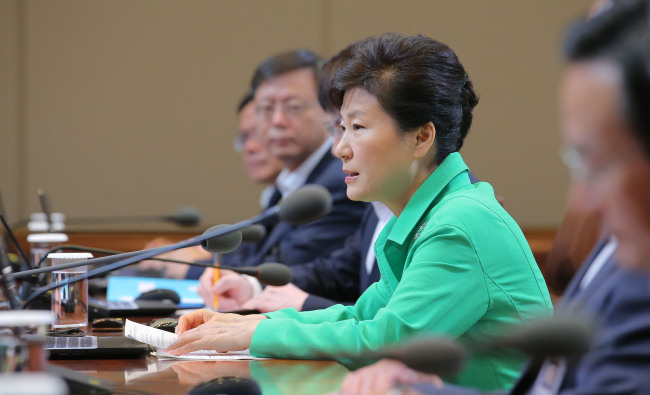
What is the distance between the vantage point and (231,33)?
208 inches

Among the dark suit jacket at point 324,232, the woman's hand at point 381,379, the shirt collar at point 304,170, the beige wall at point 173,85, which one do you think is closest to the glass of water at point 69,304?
the woman's hand at point 381,379

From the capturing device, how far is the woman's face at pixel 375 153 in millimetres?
1822

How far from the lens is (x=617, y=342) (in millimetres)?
928

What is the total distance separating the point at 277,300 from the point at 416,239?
0.82 m

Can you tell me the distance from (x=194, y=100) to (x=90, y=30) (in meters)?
0.80

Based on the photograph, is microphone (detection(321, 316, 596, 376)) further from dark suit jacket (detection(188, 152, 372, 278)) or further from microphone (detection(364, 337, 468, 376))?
dark suit jacket (detection(188, 152, 372, 278))

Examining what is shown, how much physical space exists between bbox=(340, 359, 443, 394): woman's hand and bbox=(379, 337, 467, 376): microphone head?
0.77 ft

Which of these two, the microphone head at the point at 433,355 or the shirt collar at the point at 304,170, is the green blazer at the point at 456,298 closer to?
the microphone head at the point at 433,355

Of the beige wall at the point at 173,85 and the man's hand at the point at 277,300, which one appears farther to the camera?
the beige wall at the point at 173,85

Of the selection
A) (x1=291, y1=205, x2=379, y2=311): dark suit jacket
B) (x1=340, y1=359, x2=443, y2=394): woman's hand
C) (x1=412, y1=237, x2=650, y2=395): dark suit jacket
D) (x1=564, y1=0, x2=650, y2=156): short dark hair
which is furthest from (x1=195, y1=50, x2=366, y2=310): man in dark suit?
(x1=564, y1=0, x2=650, y2=156): short dark hair

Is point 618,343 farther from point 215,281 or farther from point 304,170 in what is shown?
point 304,170

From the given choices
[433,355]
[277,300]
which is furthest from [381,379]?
[277,300]

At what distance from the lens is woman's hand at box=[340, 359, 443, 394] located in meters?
1.17

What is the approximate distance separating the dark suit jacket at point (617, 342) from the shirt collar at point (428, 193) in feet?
2.35
